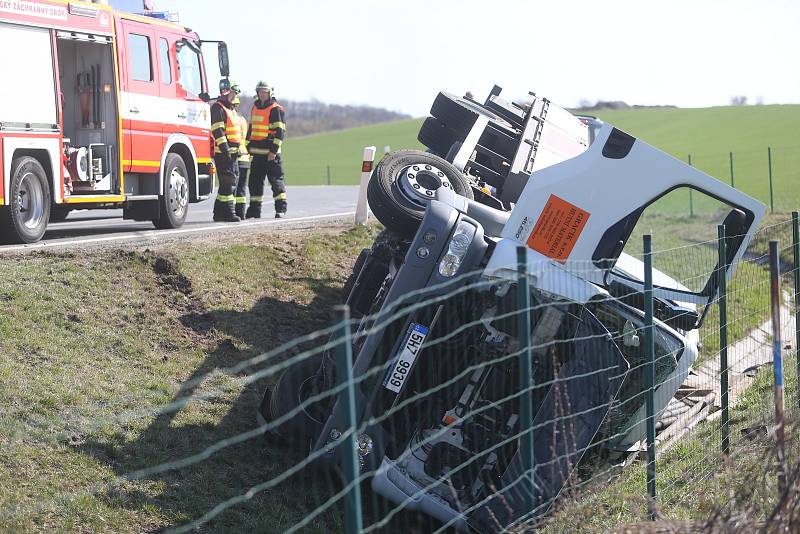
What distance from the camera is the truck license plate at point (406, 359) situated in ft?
22.3

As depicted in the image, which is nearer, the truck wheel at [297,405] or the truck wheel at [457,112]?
the truck wheel at [297,405]

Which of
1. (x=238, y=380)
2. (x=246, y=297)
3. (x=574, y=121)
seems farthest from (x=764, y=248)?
(x=238, y=380)

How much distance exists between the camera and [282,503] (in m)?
7.21

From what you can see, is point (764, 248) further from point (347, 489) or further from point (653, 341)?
point (347, 489)

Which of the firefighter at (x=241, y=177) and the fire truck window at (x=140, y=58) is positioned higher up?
the fire truck window at (x=140, y=58)

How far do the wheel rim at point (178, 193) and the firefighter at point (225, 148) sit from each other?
0.45m

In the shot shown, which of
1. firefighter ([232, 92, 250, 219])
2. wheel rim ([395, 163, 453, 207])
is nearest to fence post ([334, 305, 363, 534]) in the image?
wheel rim ([395, 163, 453, 207])

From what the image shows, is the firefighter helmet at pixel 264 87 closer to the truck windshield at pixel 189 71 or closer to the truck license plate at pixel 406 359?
the truck windshield at pixel 189 71

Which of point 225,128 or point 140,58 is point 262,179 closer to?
point 225,128

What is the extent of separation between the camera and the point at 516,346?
6691 mm

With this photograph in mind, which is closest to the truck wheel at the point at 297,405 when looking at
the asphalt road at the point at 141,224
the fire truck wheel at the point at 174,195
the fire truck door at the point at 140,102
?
the asphalt road at the point at 141,224

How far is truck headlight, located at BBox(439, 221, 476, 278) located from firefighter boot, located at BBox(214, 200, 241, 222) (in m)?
9.07

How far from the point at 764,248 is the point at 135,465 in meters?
13.7

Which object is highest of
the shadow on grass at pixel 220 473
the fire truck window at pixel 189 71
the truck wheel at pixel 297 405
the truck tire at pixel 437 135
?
the fire truck window at pixel 189 71
